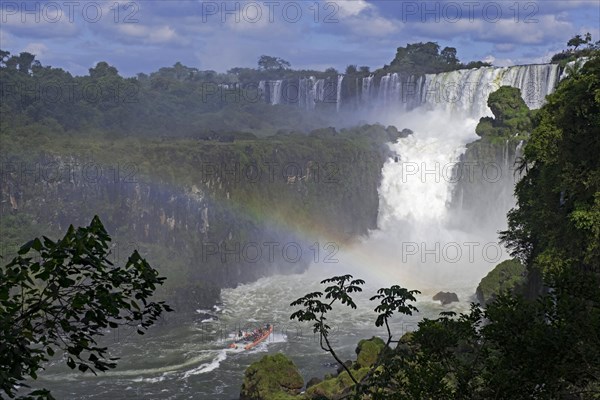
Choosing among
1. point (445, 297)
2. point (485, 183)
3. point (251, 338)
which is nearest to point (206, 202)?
point (251, 338)

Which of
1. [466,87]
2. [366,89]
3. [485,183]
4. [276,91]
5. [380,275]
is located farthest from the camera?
[276,91]

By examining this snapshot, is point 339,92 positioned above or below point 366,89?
below

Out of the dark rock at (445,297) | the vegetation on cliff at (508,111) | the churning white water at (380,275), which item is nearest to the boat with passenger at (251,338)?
the churning white water at (380,275)

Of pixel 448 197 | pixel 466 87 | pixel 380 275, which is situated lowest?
pixel 380 275

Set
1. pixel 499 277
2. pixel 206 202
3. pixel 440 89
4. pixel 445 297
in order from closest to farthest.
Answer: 1. pixel 499 277
2. pixel 445 297
3. pixel 206 202
4. pixel 440 89

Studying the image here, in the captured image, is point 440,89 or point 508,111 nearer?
point 508,111

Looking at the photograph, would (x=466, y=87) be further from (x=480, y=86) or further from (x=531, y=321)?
(x=531, y=321)

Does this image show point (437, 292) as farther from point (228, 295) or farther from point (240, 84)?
point (240, 84)

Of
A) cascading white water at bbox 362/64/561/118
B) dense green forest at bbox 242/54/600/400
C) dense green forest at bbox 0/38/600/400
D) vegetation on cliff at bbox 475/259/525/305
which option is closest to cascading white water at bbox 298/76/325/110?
dense green forest at bbox 0/38/600/400
